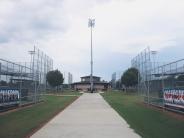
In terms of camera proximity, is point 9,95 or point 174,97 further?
point 9,95

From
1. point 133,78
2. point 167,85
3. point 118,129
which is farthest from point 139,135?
point 133,78

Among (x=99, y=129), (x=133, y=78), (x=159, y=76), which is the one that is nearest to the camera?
(x=99, y=129)

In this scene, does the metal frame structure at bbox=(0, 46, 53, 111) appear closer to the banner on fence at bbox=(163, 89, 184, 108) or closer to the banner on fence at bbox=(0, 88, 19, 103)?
the banner on fence at bbox=(0, 88, 19, 103)

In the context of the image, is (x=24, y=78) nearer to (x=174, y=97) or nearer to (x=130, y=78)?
(x=174, y=97)

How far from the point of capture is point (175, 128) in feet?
51.4

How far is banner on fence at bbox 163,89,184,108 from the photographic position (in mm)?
21078

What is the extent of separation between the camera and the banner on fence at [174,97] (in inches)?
830

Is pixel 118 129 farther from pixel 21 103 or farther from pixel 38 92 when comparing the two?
pixel 38 92

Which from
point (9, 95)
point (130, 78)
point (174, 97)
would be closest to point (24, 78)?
point (9, 95)

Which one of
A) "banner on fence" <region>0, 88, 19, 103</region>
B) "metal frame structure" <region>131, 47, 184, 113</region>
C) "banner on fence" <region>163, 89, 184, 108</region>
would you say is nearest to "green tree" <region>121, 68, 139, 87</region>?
"metal frame structure" <region>131, 47, 184, 113</region>

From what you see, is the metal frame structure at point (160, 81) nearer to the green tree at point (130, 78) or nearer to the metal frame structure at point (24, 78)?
the metal frame structure at point (24, 78)

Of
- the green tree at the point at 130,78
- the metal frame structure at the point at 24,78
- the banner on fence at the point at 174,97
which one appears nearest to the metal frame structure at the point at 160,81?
the banner on fence at the point at 174,97

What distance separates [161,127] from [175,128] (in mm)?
566

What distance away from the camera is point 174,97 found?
22.6 m
